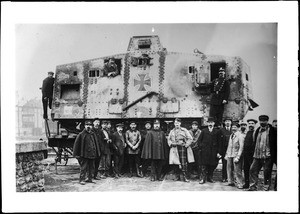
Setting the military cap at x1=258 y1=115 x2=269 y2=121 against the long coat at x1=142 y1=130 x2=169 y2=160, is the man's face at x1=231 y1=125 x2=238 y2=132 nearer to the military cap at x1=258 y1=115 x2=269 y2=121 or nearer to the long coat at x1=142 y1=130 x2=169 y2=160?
the military cap at x1=258 y1=115 x2=269 y2=121

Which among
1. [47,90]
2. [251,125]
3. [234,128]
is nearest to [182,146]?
[234,128]

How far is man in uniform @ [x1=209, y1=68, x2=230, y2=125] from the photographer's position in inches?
261

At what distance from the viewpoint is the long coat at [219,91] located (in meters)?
6.64

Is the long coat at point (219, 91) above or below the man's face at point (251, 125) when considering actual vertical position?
above

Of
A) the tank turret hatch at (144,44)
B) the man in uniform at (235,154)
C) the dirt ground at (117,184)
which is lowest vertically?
the dirt ground at (117,184)

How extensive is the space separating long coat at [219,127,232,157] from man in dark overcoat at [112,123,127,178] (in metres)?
1.61

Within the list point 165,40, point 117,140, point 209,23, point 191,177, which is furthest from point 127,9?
point 191,177

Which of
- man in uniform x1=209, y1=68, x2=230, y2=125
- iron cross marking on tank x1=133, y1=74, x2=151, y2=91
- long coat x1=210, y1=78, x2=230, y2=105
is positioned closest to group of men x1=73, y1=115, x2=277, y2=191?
man in uniform x1=209, y1=68, x2=230, y2=125

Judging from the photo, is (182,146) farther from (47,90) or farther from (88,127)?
(47,90)

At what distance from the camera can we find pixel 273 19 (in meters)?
6.50

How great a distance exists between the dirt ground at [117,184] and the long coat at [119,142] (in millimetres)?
432

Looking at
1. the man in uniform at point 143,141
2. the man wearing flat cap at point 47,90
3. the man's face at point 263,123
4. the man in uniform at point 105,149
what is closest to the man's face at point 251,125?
the man's face at point 263,123

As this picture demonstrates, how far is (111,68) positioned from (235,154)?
8.30ft

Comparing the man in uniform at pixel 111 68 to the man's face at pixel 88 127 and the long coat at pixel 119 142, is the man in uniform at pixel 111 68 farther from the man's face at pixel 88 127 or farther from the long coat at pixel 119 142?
the long coat at pixel 119 142
